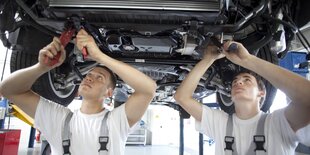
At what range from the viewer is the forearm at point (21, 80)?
4.21 ft

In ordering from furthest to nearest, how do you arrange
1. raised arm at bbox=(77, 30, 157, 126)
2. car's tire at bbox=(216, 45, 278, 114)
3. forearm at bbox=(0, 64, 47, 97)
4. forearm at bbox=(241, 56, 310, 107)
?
car's tire at bbox=(216, 45, 278, 114), forearm at bbox=(0, 64, 47, 97), raised arm at bbox=(77, 30, 157, 126), forearm at bbox=(241, 56, 310, 107)

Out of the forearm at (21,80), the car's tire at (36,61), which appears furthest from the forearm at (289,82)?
the car's tire at (36,61)

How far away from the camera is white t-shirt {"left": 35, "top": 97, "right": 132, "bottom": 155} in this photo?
49.9 inches

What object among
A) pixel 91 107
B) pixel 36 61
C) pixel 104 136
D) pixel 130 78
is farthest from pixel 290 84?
pixel 36 61

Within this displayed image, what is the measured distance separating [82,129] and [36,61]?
2.23ft

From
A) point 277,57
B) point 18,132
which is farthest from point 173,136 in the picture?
point 277,57

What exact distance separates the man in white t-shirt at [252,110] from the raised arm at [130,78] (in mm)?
311

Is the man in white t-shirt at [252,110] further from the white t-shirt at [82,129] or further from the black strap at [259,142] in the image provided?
the white t-shirt at [82,129]

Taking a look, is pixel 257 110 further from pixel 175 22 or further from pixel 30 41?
pixel 30 41

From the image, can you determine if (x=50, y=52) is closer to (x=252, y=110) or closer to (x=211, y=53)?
(x=211, y=53)

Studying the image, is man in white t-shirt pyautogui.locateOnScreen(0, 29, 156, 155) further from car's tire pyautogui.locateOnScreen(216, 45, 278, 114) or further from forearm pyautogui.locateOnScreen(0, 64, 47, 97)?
car's tire pyautogui.locateOnScreen(216, 45, 278, 114)

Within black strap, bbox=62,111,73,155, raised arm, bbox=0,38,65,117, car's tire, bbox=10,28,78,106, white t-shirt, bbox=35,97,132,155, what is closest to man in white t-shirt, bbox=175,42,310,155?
white t-shirt, bbox=35,97,132,155

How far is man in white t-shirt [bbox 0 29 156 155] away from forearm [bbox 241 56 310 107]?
525 millimetres

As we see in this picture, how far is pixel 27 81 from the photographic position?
4.31ft
